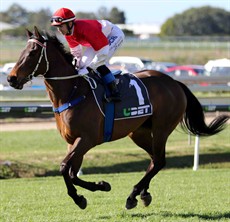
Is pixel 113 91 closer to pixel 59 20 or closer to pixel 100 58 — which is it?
pixel 100 58

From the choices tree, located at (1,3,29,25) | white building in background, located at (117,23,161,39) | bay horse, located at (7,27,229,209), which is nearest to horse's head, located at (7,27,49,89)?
bay horse, located at (7,27,229,209)

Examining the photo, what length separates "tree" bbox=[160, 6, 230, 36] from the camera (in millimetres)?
105188

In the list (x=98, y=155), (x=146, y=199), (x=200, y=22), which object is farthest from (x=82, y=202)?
(x=200, y=22)

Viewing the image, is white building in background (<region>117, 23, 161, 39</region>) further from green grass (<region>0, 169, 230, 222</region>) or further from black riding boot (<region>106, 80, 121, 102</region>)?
black riding boot (<region>106, 80, 121, 102</region>)

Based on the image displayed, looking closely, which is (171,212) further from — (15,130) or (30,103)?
(15,130)

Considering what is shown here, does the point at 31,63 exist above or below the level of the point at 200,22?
above

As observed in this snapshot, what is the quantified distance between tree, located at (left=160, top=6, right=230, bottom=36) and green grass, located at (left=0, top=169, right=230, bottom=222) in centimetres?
9280

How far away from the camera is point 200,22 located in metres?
110

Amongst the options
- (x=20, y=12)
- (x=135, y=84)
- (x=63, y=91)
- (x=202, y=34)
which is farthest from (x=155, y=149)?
(x=20, y=12)

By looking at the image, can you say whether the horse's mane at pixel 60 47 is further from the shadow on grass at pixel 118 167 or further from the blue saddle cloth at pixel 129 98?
the shadow on grass at pixel 118 167

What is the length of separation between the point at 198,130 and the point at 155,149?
1.00m

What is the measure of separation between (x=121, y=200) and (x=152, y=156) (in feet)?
2.48

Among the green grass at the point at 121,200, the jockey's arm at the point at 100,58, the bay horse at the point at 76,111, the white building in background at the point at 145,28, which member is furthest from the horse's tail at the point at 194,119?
the white building in background at the point at 145,28

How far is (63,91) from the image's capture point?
8203mm
